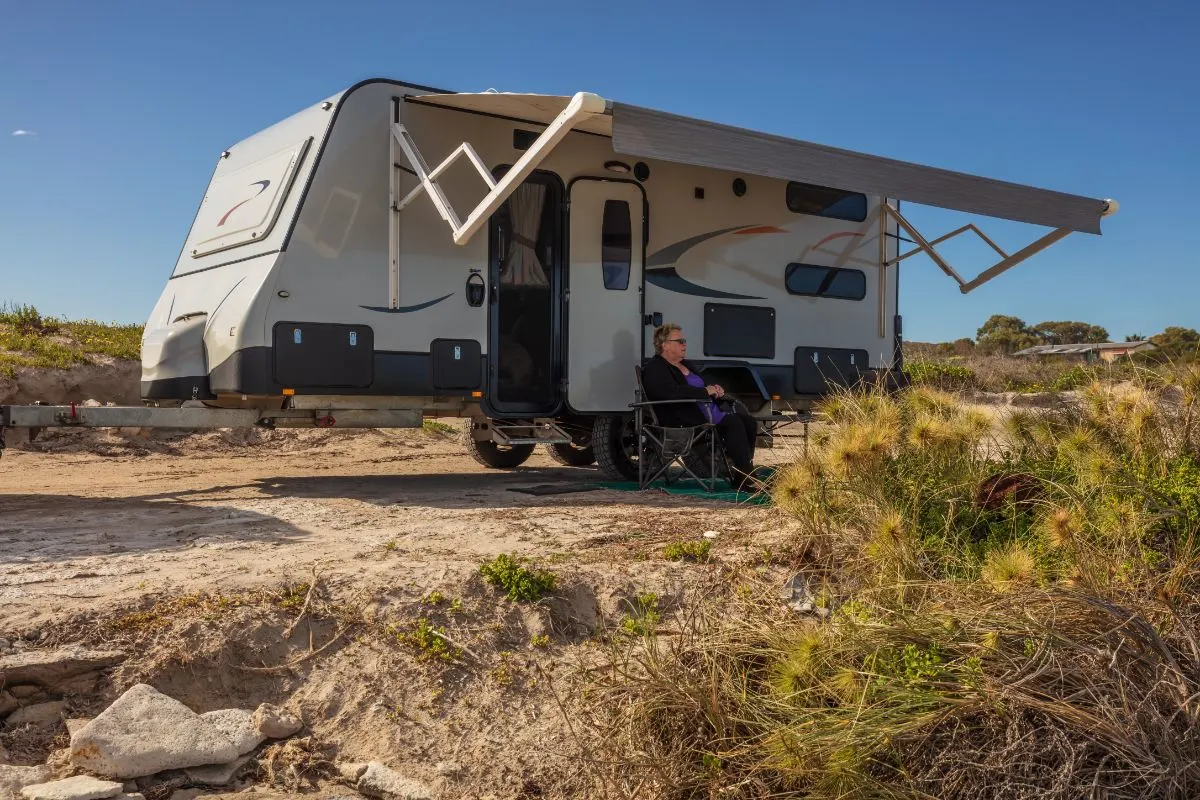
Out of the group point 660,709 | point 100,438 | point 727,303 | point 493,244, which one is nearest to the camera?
point 660,709

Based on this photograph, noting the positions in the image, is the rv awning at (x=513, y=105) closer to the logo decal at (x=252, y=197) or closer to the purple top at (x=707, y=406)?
the logo decal at (x=252, y=197)

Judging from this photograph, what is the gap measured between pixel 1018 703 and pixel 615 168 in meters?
5.36

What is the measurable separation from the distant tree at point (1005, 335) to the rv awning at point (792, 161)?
30235 mm

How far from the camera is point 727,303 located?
27.0 feet

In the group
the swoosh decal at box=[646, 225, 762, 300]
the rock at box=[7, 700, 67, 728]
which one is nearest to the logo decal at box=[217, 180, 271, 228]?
the swoosh decal at box=[646, 225, 762, 300]

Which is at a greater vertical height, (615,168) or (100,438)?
(615,168)

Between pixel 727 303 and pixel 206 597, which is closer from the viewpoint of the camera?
pixel 206 597

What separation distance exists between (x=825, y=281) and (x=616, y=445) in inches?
90.9

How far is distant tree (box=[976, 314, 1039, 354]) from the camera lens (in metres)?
39.6

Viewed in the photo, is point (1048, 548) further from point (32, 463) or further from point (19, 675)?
point (32, 463)

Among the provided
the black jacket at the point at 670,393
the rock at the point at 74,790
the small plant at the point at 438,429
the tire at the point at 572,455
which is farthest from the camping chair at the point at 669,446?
the small plant at the point at 438,429

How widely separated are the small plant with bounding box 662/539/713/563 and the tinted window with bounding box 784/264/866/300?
417 cm

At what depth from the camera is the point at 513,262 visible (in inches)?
290

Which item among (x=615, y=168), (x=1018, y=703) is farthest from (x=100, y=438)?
(x=1018, y=703)
